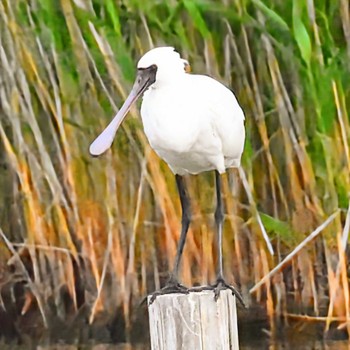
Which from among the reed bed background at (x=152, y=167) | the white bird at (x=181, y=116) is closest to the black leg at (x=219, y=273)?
the white bird at (x=181, y=116)

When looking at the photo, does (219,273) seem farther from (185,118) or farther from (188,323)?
(188,323)

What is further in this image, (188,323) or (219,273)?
(219,273)

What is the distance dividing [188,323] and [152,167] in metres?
1.92

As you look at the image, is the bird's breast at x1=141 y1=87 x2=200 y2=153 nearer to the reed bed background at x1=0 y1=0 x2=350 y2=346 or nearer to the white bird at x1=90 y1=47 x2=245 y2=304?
the white bird at x1=90 y1=47 x2=245 y2=304

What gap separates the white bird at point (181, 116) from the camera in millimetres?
2166

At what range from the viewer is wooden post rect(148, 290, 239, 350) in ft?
5.83

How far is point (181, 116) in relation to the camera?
217cm

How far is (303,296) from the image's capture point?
3.69m

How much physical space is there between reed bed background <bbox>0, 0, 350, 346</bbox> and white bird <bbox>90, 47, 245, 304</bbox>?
1.25 m

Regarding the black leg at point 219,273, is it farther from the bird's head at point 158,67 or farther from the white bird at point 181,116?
the bird's head at point 158,67

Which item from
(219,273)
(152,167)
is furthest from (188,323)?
(152,167)

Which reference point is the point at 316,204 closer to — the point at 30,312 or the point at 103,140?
the point at 30,312

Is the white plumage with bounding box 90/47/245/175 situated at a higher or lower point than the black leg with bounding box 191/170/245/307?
higher

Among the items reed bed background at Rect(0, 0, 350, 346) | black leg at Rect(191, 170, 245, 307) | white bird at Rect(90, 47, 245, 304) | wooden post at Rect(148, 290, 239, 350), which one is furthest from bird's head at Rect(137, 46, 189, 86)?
reed bed background at Rect(0, 0, 350, 346)
